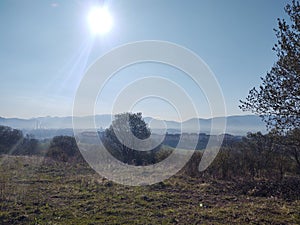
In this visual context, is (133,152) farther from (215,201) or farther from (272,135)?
(272,135)

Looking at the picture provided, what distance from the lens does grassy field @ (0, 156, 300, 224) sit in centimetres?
652

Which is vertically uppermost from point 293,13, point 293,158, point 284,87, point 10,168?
point 293,13

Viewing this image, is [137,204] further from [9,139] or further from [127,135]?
[9,139]

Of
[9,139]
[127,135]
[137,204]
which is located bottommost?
[137,204]

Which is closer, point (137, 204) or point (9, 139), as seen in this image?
point (137, 204)

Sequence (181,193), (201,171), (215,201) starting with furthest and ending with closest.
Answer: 1. (201,171)
2. (181,193)
3. (215,201)

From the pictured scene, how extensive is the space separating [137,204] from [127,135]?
1563 cm

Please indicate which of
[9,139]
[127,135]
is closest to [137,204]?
[127,135]

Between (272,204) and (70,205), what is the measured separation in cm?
651

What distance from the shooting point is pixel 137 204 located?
Result: 8.05 m

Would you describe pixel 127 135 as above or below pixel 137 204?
above

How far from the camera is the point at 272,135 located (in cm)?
709

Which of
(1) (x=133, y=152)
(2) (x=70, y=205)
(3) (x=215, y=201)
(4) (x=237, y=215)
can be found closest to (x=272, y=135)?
(4) (x=237, y=215)

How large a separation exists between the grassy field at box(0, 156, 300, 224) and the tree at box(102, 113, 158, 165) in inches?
446
